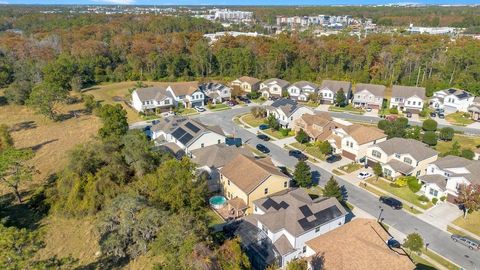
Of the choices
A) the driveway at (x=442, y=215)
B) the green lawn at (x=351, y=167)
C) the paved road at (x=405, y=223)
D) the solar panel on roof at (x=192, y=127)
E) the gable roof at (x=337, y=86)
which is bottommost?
the paved road at (x=405, y=223)

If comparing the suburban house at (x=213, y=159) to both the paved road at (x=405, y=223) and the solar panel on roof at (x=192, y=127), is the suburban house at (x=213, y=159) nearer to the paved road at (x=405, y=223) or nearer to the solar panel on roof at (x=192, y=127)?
the solar panel on roof at (x=192, y=127)

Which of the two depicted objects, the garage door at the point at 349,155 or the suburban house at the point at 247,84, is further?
the suburban house at the point at 247,84

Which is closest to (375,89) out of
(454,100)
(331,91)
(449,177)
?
(331,91)

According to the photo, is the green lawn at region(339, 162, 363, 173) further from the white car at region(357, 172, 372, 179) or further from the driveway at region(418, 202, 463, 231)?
the driveway at region(418, 202, 463, 231)

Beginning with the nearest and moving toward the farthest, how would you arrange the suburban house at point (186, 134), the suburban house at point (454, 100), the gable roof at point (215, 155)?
the gable roof at point (215, 155), the suburban house at point (186, 134), the suburban house at point (454, 100)

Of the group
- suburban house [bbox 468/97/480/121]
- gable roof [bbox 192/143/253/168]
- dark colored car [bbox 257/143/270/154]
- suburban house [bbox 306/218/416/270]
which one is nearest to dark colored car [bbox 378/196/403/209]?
suburban house [bbox 306/218/416/270]

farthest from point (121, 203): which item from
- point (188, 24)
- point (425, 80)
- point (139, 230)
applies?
point (188, 24)

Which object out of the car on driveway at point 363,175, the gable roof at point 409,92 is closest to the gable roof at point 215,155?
the car on driveway at point 363,175
